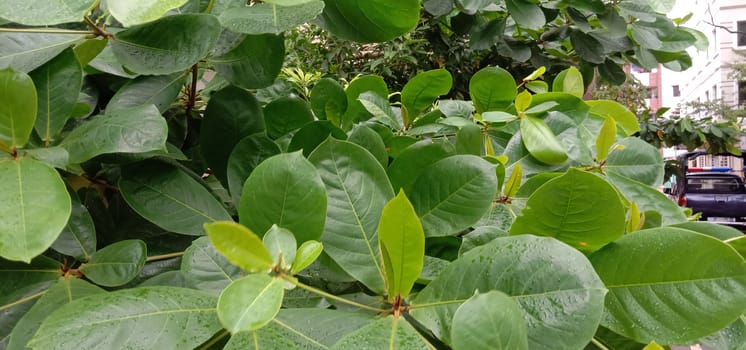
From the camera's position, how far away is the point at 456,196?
A: 0.32m

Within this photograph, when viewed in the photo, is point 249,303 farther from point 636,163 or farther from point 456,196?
point 636,163

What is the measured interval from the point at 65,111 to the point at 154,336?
0.19 meters

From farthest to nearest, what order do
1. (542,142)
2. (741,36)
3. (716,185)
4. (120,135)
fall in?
(741,36) < (716,185) < (542,142) < (120,135)

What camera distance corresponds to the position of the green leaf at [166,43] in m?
0.31

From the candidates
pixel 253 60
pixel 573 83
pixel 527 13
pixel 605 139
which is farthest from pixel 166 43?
pixel 527 13

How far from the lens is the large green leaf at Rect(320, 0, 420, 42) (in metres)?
0.33

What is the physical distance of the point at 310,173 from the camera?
10.1 inches

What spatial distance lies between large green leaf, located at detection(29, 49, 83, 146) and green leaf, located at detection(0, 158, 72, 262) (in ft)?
0.19

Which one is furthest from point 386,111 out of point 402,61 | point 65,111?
point 402,61

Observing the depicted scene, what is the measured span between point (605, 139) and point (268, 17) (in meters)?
0.35

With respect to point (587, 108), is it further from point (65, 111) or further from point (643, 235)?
point (65, 111)

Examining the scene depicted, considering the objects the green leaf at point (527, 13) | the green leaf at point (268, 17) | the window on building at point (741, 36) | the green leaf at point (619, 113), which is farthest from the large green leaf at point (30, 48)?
the window on building at point (741, 36)

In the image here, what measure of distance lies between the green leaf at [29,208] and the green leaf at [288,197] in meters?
0.09

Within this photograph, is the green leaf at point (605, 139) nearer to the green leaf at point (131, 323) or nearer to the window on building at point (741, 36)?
the green leaf at point (131, 323)
